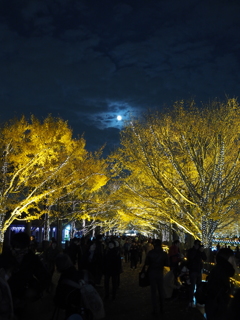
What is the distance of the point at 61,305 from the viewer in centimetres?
392

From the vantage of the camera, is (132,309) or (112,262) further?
(112,262)

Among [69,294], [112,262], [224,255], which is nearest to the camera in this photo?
[69,294]

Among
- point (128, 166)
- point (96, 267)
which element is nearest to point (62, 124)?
point (128, 166)

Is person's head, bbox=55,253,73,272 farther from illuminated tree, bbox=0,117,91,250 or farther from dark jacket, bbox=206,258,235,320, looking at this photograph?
illuminated tree, bbox=0,117,91,250

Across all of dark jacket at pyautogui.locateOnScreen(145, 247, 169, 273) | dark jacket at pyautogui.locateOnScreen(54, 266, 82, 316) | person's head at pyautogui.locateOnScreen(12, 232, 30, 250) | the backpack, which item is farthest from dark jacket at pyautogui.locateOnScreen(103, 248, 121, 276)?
dark jacket at pyautogui.locateOnScreen(54, 266, 82, 316)

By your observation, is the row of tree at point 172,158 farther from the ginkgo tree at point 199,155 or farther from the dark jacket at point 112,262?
the dark jacket at point 112,262

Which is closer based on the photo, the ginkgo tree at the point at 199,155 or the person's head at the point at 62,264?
the person's head at the point at 62,264

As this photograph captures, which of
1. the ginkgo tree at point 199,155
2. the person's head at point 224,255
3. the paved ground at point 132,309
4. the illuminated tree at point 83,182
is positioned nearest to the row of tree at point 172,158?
the ginkgo tree at point 199,155

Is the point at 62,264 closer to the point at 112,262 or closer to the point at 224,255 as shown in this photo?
the point at 224,255

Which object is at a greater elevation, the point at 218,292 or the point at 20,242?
the point at 20,242

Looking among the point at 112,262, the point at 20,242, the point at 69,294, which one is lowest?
the point at 112,262

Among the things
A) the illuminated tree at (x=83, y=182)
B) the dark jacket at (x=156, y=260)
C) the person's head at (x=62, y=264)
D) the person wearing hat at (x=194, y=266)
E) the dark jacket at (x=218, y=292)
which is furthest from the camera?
the illuminated tree at (x=83, y=182)

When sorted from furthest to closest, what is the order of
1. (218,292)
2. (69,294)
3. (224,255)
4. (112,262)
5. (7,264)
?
(112,262) < (224,255) < (218,292) < (7,264) < (69,294)

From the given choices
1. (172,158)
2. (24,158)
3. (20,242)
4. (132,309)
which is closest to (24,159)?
(24,158)
